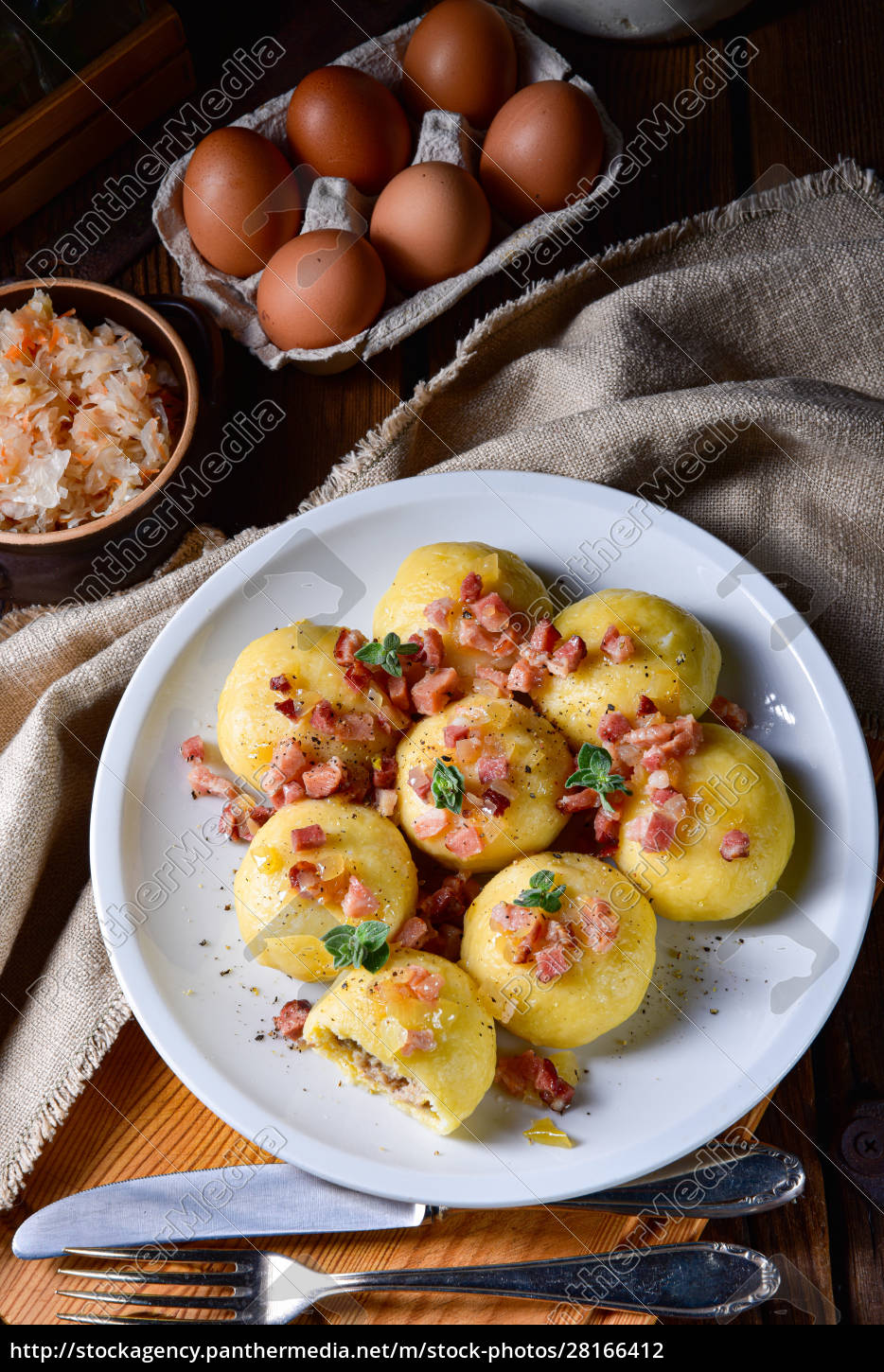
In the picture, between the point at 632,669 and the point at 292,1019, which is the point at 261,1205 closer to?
the point at 292,1019

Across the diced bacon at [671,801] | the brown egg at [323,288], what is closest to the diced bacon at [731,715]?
the diced bacon at [671,801]

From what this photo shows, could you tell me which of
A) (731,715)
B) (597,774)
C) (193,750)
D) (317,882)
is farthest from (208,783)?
(731,715)

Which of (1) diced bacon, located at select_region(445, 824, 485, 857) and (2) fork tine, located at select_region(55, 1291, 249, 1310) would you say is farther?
(2) fork tine, located at select_region(55, 1291, 249, 1310)

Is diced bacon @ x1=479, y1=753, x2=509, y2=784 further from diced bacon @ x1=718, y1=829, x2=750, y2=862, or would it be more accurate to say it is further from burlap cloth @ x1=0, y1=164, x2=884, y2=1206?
burlap cloth @ x1=0, y1=164, x2=884, y2=1206

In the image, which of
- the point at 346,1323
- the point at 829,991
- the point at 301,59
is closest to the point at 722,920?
the point at 829,991

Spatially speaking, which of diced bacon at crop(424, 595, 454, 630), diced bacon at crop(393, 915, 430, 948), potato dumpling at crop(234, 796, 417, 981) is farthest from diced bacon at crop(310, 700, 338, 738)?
diced bacon at crop(393, 915, 430, 948)

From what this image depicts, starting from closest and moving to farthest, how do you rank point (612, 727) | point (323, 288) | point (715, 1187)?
1. point (612, 727)
2. point (715, 1187)
3. point (323, 288)

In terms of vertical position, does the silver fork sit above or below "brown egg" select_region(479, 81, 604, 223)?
below
